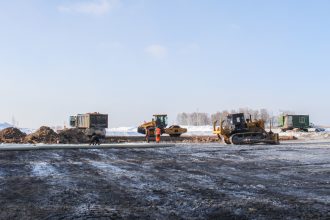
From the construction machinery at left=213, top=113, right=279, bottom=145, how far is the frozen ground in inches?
558

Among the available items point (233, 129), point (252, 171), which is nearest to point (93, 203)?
point (252, 171)

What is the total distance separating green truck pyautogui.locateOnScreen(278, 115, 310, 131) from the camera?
186ft

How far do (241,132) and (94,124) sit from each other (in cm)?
1576

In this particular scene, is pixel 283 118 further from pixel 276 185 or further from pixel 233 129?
pixel 276 185

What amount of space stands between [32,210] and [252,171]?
7.39 metres

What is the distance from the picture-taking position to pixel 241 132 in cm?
2772

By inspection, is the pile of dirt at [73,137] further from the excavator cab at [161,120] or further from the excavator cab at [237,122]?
the excavator cab at [237,122]

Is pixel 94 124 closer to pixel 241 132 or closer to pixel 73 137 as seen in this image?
pixel 73 137

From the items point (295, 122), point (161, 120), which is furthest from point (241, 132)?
point (295, 122)

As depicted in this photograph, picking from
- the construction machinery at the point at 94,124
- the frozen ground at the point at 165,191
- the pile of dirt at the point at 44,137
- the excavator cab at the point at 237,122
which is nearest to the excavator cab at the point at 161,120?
the construction machinery at the point at 94,124

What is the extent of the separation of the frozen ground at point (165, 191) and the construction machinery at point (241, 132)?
1418cm

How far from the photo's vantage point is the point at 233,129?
27469 millimetres

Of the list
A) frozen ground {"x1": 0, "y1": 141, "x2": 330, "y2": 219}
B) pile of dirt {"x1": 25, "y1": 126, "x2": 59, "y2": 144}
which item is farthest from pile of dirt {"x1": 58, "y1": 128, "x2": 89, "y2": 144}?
frozen ground {"x1": 0, "y1": 141, "x2": 330, "y2": 219}

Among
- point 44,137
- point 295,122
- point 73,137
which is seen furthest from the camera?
point 295,122
